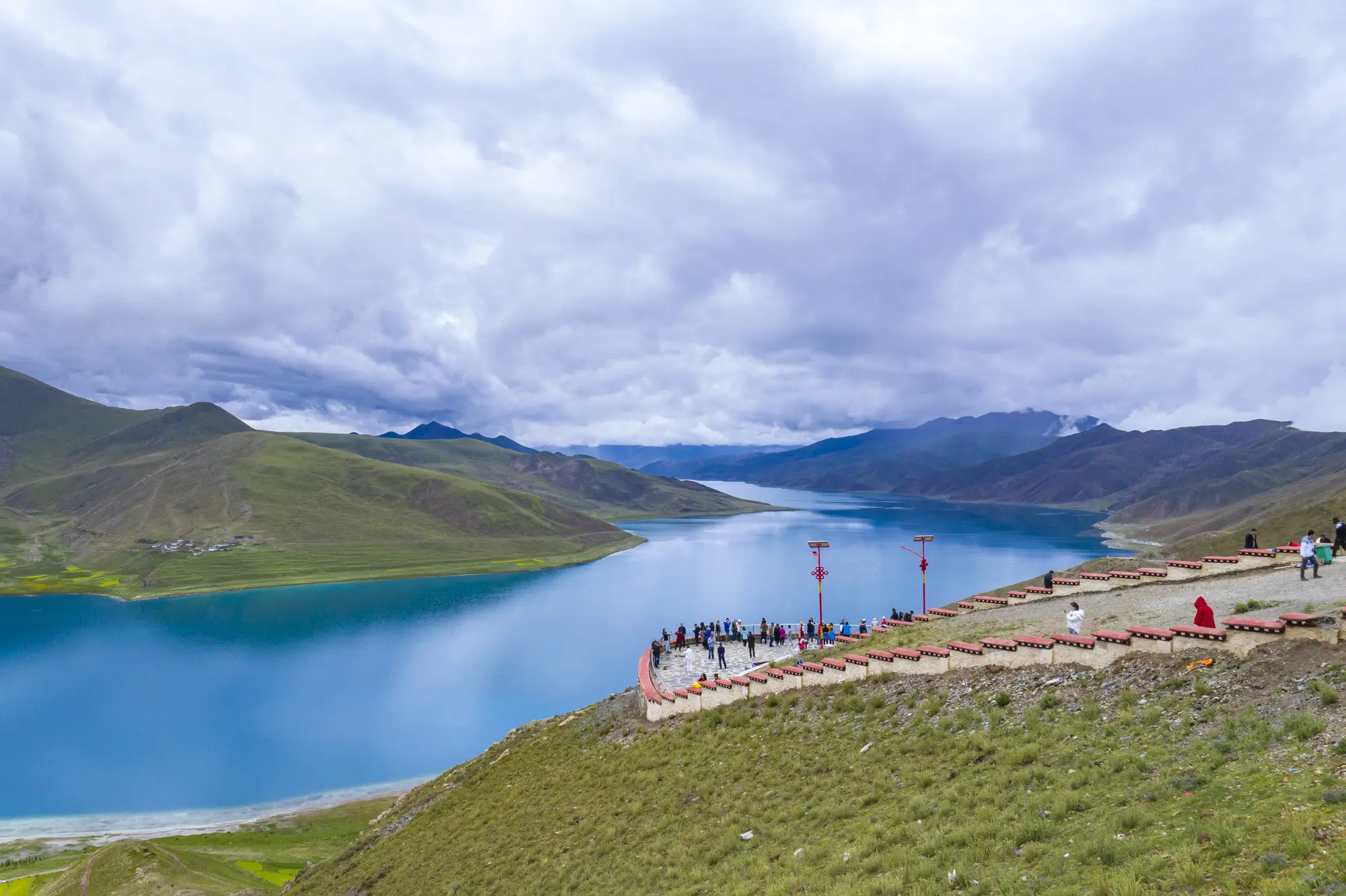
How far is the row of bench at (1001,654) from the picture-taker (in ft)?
44.9

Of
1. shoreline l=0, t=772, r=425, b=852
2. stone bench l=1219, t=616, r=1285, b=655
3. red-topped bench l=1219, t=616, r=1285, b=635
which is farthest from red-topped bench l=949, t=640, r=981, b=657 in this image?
shoreline l=0, t=772, r=425, b=852

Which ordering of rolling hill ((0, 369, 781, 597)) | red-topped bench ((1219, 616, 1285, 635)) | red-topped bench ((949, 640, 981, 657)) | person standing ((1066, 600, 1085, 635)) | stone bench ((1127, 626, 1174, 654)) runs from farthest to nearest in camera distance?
rolling hill ((0, 369, 781, 597))
red-topped bench ((949, 640, 981, 657))
person standing ((1066, 600, 1085, 635))
stone bench ((1127, 626, 1174, 654))
red-topped bench ((1219, 616, 1285, 635))

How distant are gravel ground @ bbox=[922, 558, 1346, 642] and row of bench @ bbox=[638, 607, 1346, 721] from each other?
3.46 metres

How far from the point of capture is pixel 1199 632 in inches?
573

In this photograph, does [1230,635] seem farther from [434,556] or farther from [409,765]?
[434,556]

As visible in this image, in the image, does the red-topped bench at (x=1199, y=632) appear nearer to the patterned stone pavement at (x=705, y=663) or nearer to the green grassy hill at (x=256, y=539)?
the patterned stone pavement at (x=705, y=663)

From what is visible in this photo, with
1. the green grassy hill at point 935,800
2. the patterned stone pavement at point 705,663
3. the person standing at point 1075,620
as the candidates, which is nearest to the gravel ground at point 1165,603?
the person standing at point 1075,620

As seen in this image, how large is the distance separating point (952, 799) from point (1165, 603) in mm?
14203

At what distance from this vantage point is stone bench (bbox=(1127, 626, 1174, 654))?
49.6 feet

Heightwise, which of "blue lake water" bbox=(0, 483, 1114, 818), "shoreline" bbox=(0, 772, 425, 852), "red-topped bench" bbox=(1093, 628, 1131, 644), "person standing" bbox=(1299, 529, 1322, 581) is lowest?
"shoreline" bbox=(0, 772, 425, 852)

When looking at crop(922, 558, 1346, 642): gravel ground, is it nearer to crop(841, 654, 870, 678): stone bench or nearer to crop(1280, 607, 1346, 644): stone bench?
crop(1280, 607, 1346, 644): stone bench

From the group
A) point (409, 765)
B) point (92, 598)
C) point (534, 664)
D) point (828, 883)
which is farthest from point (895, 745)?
point (92, 598)

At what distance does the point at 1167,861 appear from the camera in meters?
7.98

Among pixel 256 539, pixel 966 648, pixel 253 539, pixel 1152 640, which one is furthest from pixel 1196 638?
pixel 256 539
